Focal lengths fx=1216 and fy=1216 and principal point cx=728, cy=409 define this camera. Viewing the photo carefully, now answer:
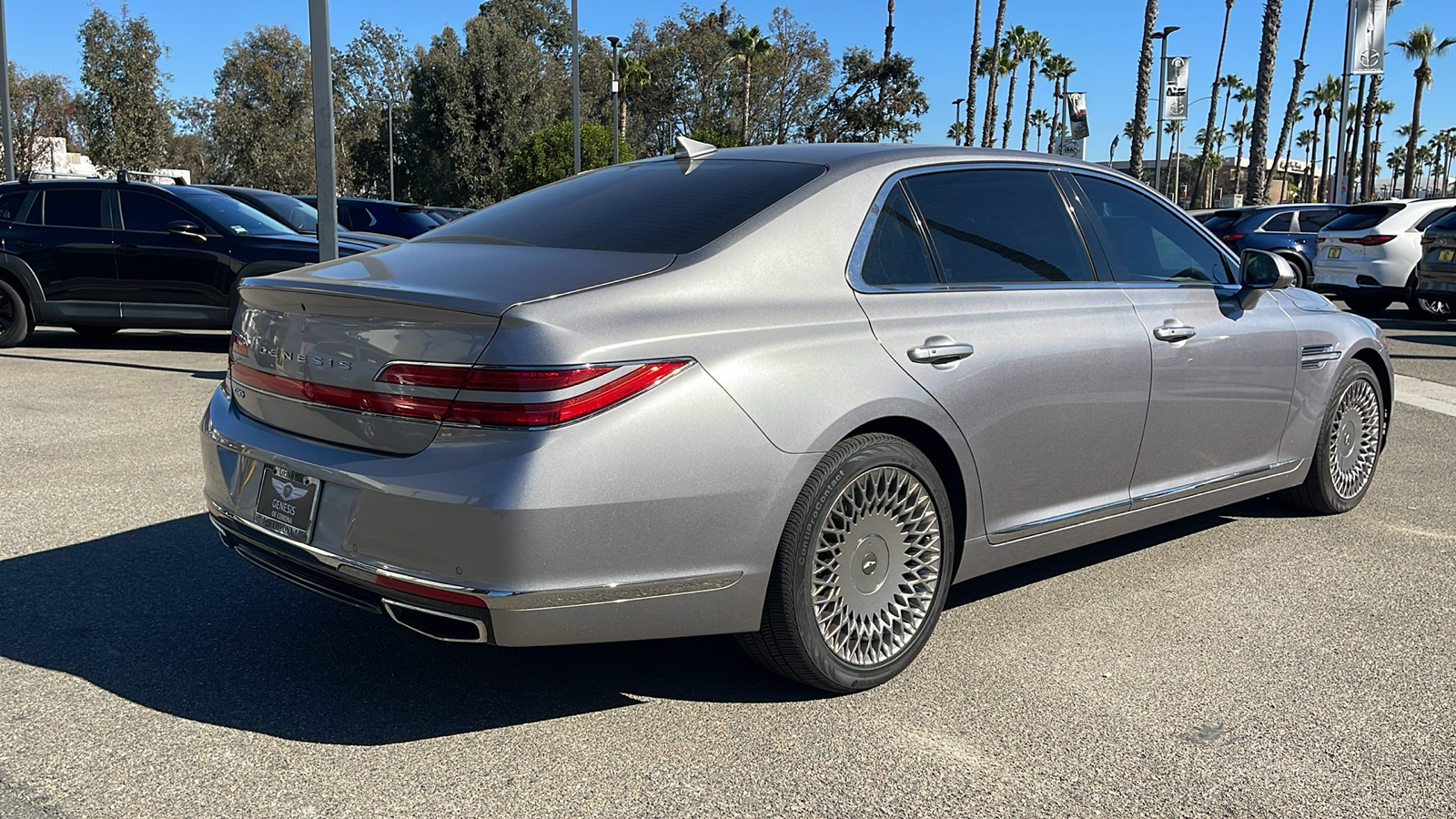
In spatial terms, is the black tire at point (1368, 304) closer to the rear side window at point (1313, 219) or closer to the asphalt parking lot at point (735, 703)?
the rear side window at point (1313, 219)

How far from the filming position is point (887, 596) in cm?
359

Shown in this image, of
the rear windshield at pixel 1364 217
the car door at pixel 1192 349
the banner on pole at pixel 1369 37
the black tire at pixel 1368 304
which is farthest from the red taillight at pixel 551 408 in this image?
the banner on pole at pixel 1369 37

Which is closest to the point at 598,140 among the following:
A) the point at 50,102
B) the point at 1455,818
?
the point at 50,102

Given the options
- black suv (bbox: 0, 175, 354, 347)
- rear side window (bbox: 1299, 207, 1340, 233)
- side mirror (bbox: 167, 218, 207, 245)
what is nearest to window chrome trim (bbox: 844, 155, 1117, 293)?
black suv (bbox: 0, 175, 354, 347)

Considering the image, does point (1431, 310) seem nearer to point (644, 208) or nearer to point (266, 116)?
point (644, 208)

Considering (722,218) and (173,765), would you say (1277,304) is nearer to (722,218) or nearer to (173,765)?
(722,218)

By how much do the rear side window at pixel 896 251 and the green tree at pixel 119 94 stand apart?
37.9 metres

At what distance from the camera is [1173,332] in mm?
4445

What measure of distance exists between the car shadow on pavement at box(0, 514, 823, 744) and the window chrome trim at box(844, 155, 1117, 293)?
1.22 meters

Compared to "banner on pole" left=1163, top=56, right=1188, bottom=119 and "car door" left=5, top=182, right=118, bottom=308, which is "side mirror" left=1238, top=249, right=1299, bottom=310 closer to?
"car door" left=5, top=182, right=118, bottom=308

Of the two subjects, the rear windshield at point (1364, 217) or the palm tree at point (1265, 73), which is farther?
the palm tree at point (1265, 73)

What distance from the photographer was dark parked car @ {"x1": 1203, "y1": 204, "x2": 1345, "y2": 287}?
19.3 meters

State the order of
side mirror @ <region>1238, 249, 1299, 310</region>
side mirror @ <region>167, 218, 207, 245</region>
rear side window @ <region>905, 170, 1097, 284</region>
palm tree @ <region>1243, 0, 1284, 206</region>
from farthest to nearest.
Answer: palm tree @ <region>1243, 0, 1284, 206</region>
side mirror @ <region>167, 218, 207, 245</region>
side mirror @ <region>1238, 249, 1299, 310</region>
rear side window @ <region>905, 170, 1097, 284</region>

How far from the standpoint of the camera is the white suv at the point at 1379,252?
1672cm
